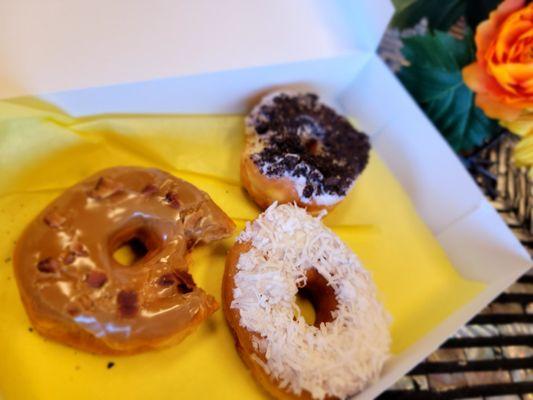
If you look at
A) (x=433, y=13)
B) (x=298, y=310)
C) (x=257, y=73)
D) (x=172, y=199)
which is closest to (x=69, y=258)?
(x=172, y=199)

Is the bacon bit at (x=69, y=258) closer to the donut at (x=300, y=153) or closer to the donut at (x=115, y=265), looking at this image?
the donut at (x=115, y=265)

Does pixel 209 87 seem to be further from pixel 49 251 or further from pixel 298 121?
pixel 49 251

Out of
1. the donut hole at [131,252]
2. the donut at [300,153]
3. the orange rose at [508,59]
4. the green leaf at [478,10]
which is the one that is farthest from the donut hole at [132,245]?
the green leaf at [478,10]

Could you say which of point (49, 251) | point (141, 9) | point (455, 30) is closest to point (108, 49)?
point (141, 9)

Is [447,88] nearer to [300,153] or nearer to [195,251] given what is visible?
[300,153]

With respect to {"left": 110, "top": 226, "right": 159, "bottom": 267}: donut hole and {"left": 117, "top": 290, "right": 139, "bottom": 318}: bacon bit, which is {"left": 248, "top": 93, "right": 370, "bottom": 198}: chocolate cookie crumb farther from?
{"left": 117, "top": 290, "right": 139, "bottom": 318}: bacon bit

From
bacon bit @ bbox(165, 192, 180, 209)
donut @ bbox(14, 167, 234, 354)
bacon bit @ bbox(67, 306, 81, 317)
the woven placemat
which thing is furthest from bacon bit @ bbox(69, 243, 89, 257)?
the woven placemat
